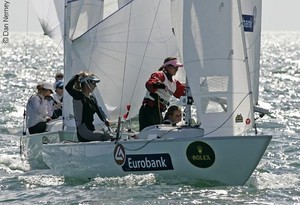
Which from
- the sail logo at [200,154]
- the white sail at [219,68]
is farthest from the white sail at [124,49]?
the sail logo at [200,154]

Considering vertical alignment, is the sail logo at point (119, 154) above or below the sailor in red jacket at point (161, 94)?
below

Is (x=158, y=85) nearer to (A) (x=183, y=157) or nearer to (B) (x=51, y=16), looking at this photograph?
(A) (x=183, y=157)

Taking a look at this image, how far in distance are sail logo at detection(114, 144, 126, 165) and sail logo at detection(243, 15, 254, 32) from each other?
1944 mm

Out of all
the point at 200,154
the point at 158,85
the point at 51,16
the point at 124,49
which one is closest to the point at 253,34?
the point at 158,85

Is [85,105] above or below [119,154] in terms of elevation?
above

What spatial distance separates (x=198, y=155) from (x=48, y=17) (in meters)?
5.93

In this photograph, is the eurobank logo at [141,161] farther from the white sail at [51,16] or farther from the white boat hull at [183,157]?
the white sail at [51,16]

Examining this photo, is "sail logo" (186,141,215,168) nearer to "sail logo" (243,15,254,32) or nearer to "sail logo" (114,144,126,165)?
"sail logo" (114,144,126,165)

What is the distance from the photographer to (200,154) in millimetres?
11000

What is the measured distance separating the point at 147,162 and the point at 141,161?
0.26 ft

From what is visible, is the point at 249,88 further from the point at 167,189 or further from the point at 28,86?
the point at 28,86

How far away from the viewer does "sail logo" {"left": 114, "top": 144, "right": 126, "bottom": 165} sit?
11.4 metres

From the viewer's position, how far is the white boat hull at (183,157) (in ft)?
35.5

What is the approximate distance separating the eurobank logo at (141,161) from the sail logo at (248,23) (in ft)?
5.91
